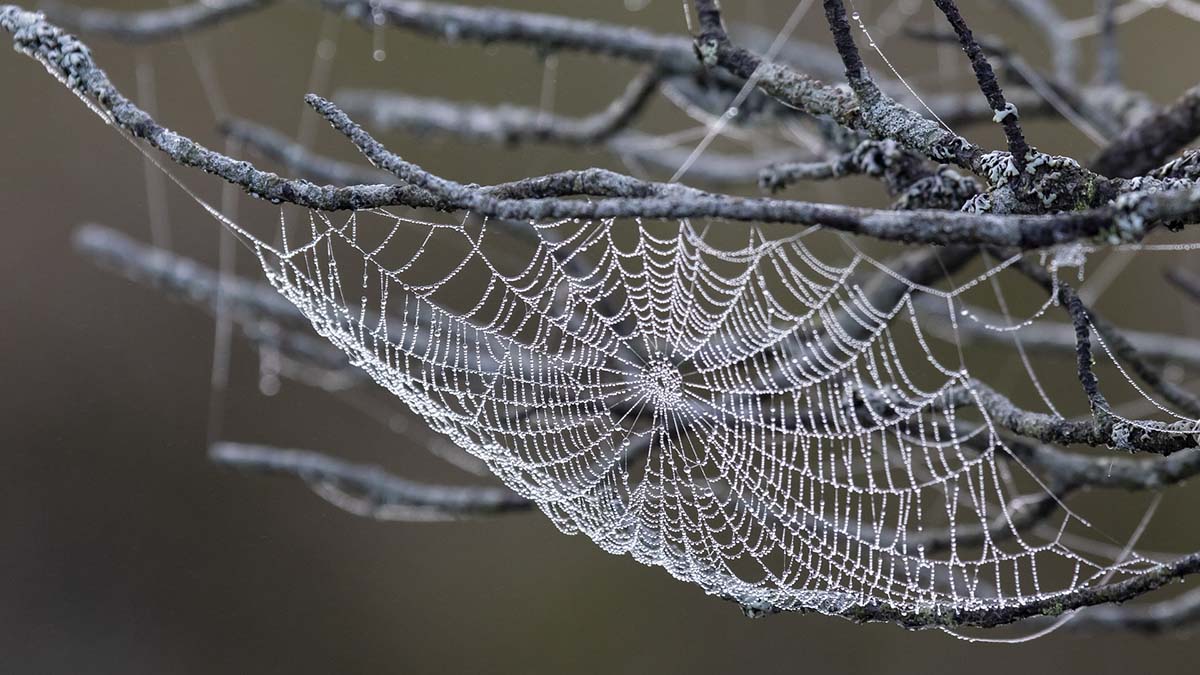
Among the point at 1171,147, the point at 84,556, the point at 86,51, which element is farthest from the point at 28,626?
the point at 1171,147

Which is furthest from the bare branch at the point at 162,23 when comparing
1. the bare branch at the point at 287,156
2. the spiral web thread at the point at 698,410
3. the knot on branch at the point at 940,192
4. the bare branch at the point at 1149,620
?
the bare branch at the point at 1149,620

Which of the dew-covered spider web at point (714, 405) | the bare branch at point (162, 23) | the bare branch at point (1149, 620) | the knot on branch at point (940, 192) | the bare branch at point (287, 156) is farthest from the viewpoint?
the bare branch at point (162, 23)

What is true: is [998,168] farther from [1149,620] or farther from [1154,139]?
[1149,620]

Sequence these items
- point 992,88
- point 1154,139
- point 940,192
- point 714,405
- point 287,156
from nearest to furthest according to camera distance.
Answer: point 992,88
point 940,192
point 1154,139
point 714,405
point 287,156

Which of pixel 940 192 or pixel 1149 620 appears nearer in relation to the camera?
pixel 940 192

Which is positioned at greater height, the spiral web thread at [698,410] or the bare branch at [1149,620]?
the spiral web thread at [698,410]

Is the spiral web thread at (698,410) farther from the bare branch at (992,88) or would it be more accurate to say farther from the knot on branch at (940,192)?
the bare branch at (992,88)

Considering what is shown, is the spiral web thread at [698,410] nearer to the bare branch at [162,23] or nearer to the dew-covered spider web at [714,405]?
the dew-covered spider web at [714,405]

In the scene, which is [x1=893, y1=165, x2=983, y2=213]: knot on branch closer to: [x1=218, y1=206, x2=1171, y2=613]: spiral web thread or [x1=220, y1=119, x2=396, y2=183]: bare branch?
[x1=218, y1=206, x2=1171, y2=613]: spiral web thread

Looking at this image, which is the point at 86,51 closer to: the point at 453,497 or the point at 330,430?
the point at 453,497

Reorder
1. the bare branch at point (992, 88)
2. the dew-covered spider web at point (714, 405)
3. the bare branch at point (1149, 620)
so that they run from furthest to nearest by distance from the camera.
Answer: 1. the bare branch at point (1149, 620)
2. the dew-covered spider web at point (714, 405)
3. the bare branch at point (992, 88)

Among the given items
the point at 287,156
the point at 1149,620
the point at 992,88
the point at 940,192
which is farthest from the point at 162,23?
the point at 1149,620

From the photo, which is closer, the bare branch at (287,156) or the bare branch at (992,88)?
the bare branch at (992,88)

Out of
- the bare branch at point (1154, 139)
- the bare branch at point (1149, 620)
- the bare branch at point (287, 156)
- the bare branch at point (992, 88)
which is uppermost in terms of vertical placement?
the bare branch at point (287, 156)
